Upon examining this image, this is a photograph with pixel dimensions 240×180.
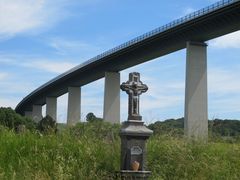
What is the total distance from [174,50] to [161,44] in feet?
6.36

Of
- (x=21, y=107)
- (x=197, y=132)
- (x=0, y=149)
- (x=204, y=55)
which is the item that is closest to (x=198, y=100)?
(x=204, y=55)

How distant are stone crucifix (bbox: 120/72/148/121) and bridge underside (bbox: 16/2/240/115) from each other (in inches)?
1617

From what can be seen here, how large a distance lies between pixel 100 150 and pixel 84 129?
3.94ft

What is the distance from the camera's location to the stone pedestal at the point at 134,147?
8.25 m

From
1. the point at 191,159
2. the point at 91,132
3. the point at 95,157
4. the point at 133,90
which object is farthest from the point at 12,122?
the point at 191,159

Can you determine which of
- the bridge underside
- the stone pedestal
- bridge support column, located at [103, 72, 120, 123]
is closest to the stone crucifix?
the stone pedestal

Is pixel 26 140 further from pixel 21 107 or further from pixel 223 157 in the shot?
pixel 21 107

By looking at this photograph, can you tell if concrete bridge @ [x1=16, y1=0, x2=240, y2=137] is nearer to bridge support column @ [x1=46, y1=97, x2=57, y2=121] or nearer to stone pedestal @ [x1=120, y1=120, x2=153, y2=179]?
bridge support column @ [x1=46, y1=97, x2=57, y2=121]

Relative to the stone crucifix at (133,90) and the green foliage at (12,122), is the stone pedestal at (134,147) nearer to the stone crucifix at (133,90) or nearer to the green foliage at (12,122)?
the stone crucifix at (133,90)

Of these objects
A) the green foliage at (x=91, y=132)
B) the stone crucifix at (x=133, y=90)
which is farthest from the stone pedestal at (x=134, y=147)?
the green foliage at (x=91, y=132)

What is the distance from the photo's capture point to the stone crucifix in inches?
339

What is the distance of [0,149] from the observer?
329 inches

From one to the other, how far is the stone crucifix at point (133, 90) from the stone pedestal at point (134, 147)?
9.1 inches

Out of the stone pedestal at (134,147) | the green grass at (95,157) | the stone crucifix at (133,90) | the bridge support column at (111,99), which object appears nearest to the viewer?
the green grass at (95,157)
